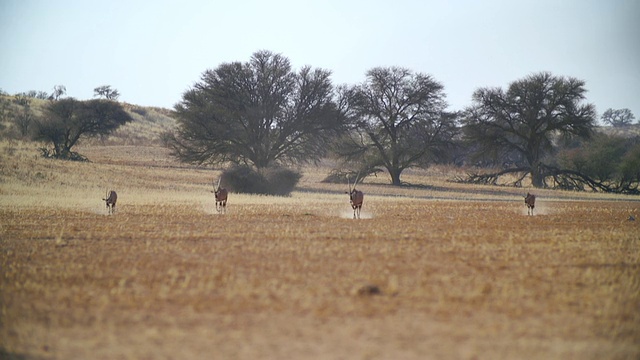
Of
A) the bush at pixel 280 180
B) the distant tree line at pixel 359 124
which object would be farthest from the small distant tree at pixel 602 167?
the bush at pixel 280 180

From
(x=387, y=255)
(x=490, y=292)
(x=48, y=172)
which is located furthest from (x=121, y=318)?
(x=48, y=172)

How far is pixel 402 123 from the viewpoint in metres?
57.1

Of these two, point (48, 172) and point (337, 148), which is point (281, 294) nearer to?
point (48, 172)

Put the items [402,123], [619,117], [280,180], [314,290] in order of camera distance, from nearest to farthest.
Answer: [314,290], [280,180], [402,123], [619,117]

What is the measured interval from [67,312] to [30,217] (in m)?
12.5

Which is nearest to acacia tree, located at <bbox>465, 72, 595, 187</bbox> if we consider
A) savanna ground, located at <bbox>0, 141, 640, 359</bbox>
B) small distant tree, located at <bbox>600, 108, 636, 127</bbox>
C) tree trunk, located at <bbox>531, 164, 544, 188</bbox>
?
tree trunk, located at <bbox>531, 164, 544, 188</bbox>

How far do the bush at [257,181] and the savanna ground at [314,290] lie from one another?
20.3m

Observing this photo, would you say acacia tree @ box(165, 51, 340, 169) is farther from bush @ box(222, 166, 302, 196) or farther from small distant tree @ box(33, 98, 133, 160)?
small distant tree @ box(33, 98, 133, 160)

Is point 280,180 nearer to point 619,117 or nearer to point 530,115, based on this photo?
point 530,115

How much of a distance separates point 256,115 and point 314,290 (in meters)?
39.4

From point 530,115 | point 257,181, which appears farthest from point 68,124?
point 530,115

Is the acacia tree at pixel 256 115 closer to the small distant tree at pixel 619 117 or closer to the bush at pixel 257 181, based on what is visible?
the bush at pixel 257 181

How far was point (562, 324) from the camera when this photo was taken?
784cm

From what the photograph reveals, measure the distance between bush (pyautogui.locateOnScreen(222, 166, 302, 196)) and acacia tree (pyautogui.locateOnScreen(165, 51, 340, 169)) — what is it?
25.7ft
